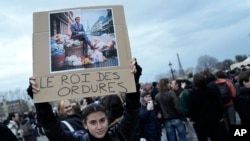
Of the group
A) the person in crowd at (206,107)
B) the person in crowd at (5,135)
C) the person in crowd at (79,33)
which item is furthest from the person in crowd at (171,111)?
the person in crowd at (79,33)

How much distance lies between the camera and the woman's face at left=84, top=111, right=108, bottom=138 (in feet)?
9.68

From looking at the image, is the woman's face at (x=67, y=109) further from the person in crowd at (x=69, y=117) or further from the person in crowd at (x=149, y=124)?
the person in crowd at (x=149, y=124)

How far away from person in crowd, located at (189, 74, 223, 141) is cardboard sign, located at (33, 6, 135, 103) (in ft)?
12.2

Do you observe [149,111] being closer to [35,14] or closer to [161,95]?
[161,95]

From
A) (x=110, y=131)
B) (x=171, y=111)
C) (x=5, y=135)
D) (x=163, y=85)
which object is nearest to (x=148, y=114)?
(x=171, y=111)

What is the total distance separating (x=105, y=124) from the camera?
3.01m

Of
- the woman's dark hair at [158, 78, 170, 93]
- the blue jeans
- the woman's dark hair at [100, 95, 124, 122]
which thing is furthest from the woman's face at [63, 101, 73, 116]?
the blue jeans

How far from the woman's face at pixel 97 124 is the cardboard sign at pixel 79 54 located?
19 cm

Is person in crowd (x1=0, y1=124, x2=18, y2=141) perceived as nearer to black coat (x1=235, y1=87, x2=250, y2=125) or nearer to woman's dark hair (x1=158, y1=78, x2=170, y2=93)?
black coat (x1=235, y1=87, x2=250, y2=125)

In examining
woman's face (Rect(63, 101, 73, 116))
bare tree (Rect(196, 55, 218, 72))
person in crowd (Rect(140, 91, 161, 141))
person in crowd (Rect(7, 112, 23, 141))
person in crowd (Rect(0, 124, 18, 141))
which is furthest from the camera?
bare tree (Rect(196, 55, 218, 72))

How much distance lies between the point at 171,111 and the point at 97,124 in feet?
16.7

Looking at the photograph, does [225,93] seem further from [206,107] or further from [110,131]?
[110,131]

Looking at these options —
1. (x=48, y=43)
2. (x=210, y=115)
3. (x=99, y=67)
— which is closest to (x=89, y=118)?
(x=99, y=67)

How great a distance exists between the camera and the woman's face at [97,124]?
295cm
